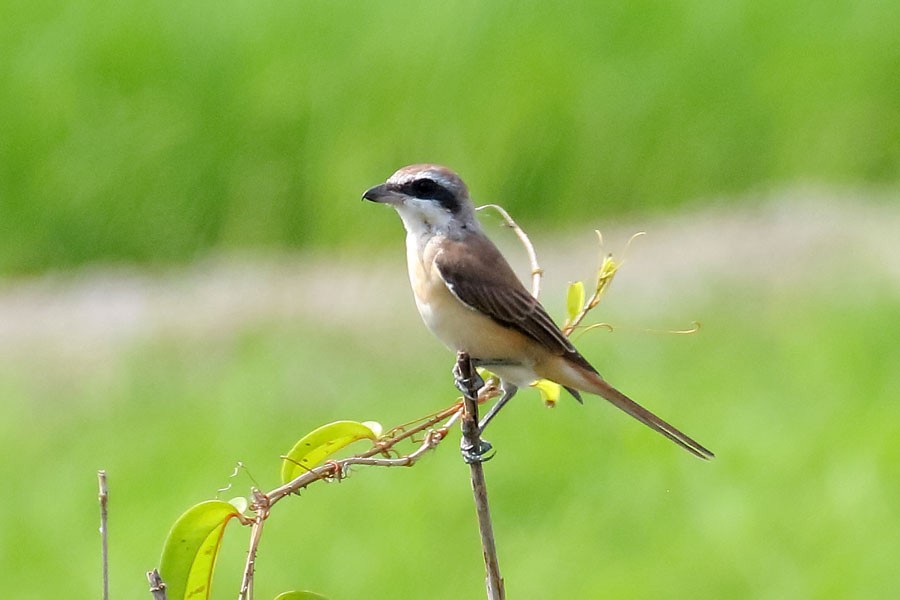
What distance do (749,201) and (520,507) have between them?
3.12 m

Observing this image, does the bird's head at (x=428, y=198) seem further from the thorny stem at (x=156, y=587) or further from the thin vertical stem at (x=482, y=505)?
the thorny stem at (x=156, y=587)

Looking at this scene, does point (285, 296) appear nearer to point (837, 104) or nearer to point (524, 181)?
point (524, 181)

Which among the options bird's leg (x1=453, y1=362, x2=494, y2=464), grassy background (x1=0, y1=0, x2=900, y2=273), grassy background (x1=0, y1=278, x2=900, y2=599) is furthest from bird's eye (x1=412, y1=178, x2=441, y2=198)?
grassy background (x1=0, y1=0, x2=900, y2=273)

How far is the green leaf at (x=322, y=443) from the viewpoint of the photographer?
2.14 meters

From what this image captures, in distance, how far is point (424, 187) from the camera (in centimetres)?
329

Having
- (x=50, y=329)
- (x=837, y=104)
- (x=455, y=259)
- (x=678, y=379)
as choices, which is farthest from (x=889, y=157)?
(x=455, y=259)

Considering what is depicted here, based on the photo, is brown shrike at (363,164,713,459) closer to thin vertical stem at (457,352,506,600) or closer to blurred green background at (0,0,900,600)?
thin vertical stem at (457,352,506,600)

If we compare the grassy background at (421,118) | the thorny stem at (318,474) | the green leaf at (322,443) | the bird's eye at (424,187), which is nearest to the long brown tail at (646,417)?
the bird's eye at (424,187)

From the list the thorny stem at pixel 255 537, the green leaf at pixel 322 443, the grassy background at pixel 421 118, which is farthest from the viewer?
the grassy background at pixel 421 118

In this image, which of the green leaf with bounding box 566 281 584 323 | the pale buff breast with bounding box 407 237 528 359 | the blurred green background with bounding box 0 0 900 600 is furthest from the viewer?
the blurred green background with bounding box 0 0 900 600

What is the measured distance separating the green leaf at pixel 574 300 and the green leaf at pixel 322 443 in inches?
16.7

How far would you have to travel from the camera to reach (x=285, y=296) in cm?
812

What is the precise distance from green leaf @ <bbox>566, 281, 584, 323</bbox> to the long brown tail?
36 cm

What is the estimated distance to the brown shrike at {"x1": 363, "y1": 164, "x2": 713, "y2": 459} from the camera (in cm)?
A: 319
